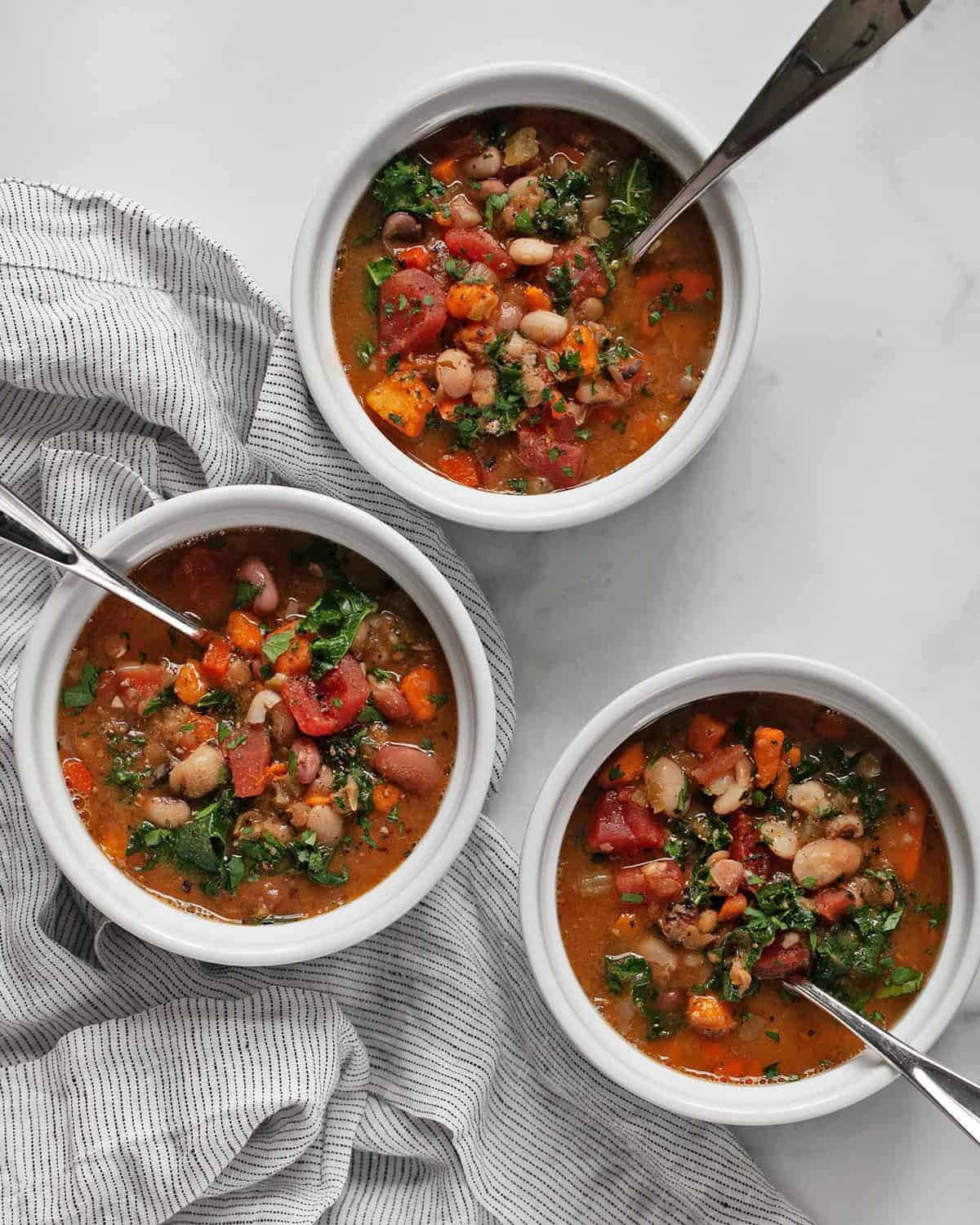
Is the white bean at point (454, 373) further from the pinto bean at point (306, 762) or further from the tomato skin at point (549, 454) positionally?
the pinto bean at point (306, 762)

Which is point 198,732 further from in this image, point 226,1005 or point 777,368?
point 777,368

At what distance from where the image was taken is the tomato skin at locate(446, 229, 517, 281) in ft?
9.43

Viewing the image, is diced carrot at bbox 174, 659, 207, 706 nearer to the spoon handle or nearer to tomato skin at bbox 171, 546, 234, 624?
tomato skin at bbox 171, 546, 234, 624

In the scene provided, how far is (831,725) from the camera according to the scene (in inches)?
112

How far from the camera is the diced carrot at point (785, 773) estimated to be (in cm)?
283

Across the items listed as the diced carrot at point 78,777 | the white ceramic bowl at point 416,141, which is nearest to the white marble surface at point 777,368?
the white ceramic bowl at point 416,141

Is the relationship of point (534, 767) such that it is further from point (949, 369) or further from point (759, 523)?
point (949, 369)

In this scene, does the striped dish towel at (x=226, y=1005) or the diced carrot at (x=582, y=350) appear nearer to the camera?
the diced carrot at (x=582, y=350)

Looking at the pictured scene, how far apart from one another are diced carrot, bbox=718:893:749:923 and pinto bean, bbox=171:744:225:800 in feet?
3.95

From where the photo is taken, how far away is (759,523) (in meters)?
3.17

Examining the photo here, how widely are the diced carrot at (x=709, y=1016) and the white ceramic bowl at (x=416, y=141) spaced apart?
1172 mm

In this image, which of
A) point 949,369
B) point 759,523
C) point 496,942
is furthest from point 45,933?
point 949,369

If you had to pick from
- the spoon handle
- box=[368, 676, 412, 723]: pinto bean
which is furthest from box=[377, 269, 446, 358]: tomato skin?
the spoon handle

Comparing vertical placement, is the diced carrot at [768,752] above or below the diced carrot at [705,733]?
above
